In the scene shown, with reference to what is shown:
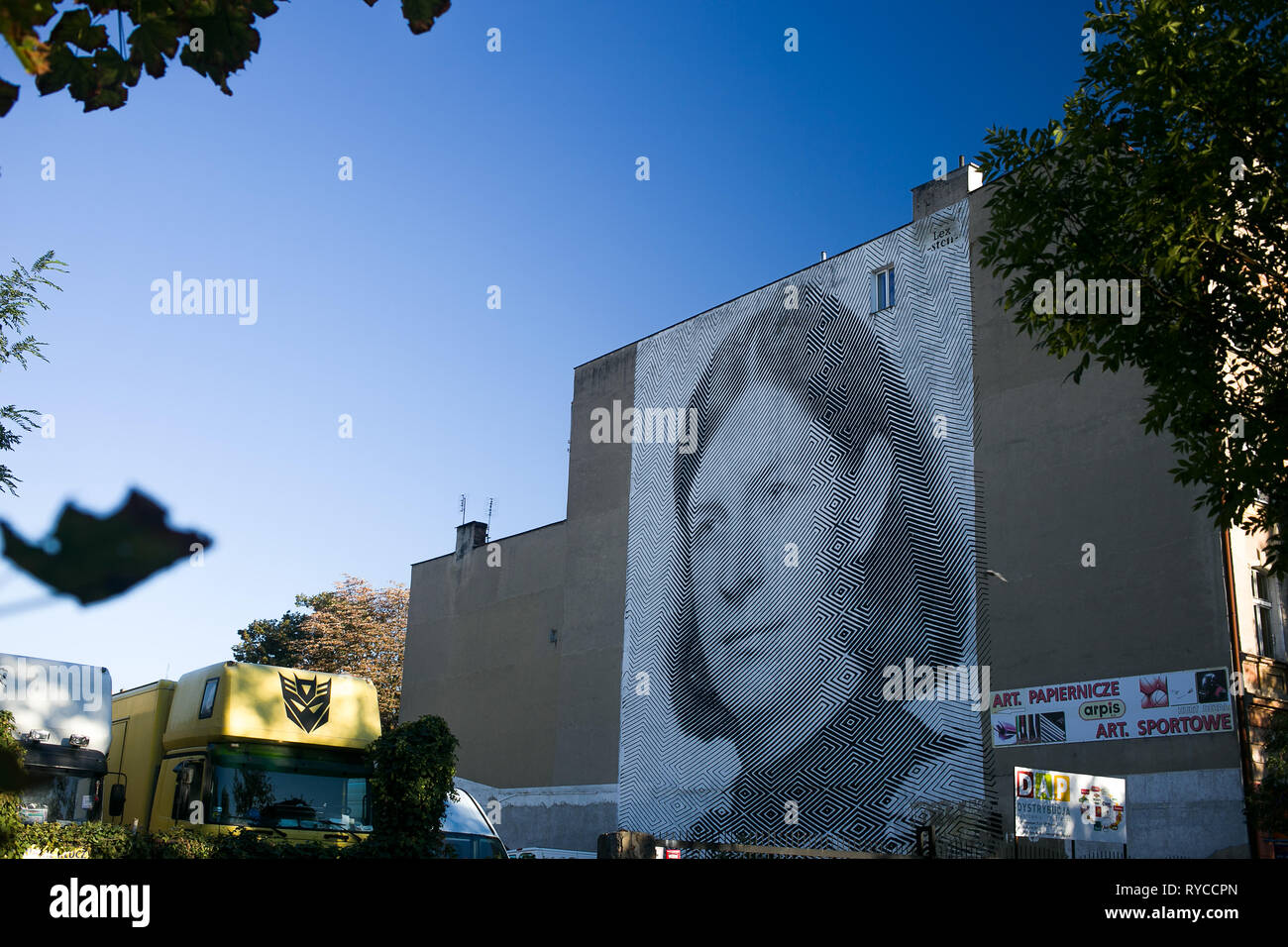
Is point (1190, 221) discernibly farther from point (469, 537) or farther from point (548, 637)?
point (469, 537)

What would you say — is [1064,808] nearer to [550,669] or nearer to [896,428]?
[896,428]

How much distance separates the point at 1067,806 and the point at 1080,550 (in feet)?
31.5

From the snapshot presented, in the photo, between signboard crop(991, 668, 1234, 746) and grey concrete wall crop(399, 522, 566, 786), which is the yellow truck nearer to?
signboard crop(991, 668, 1234, 746)

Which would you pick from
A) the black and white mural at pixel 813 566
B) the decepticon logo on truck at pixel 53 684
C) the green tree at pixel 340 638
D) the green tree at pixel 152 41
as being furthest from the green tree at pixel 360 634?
the green tree at pixel 152 41

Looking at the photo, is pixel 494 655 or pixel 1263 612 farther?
pixel 494 655

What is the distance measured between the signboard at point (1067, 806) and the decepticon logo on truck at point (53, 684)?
1338 cm

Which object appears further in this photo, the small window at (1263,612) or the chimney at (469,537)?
the chimney at (469,537)

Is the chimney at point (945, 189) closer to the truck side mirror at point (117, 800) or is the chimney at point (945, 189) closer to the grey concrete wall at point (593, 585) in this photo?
the grey concrete wall at point (593, 585)

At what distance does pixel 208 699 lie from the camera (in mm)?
13969

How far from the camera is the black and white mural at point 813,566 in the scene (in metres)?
28.0

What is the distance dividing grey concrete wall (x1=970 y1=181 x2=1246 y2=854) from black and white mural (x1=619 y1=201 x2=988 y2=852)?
807 mm

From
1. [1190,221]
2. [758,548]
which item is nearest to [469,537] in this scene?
[758,548]

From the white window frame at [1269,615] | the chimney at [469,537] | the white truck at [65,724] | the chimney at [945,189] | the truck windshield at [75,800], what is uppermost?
the chimney at [945,189]
